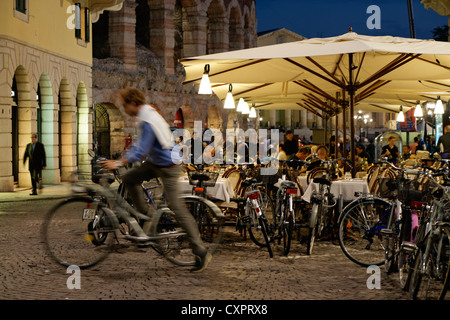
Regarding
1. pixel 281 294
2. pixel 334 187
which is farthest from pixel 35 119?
pixel 281 294

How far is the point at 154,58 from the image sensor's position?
36188mm

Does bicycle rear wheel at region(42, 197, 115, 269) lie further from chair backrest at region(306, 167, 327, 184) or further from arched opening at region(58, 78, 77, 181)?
arched opening at region(58, 78, 77, 181)

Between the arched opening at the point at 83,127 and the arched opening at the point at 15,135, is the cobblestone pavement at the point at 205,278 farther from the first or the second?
the arched opening at the point at 83,127

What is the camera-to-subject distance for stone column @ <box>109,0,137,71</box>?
108 ft

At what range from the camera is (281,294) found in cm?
682

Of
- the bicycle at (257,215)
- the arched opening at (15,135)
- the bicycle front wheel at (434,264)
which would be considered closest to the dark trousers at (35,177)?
the arched opening at (15,135)

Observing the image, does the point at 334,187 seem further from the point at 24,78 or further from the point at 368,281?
the point at 24,78

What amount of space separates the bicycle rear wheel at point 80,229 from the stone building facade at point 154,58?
2112cm

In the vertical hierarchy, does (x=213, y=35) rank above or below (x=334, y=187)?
above

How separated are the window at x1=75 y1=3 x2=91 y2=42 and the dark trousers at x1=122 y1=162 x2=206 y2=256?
19142 millimetres

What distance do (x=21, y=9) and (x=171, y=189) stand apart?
14902mm

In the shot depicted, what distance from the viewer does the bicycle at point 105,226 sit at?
775cm

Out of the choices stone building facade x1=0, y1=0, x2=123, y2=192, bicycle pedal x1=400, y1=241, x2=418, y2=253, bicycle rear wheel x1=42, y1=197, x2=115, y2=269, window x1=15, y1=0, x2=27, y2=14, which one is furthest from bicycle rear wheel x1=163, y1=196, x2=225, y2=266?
window x1=15, y1=0, x2=27, y2=14

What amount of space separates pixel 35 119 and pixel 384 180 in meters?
15.4
